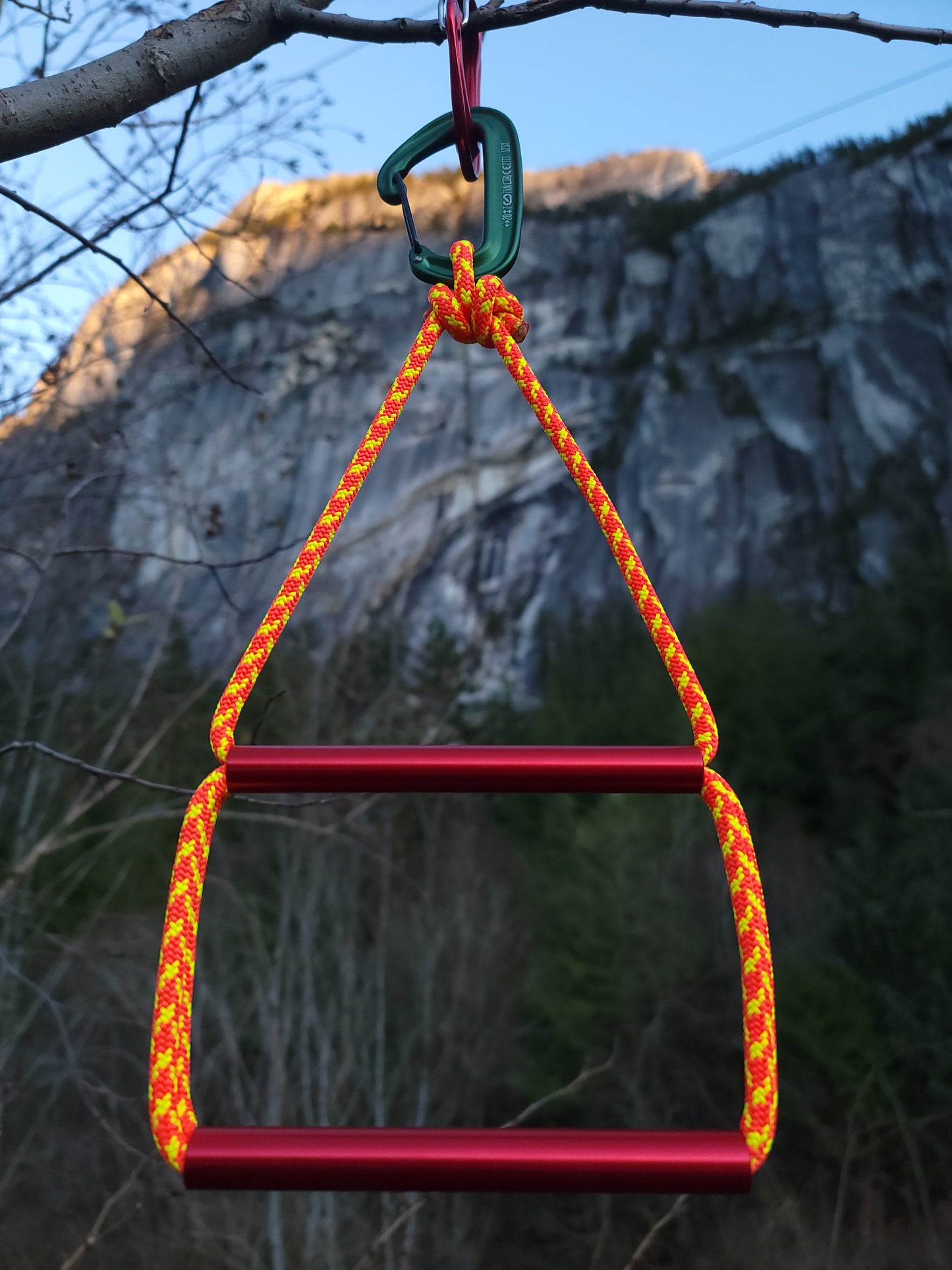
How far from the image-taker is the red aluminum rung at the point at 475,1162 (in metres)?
0.55

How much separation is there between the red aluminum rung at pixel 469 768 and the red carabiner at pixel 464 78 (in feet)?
1.96

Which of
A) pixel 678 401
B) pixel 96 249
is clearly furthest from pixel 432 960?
pixel 678 401

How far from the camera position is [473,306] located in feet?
3.10

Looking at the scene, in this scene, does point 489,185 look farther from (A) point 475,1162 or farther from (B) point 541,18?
(A) point 475,1162

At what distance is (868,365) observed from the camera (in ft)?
67.5

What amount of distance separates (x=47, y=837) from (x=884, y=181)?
23.0 metres

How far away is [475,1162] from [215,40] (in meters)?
0.89

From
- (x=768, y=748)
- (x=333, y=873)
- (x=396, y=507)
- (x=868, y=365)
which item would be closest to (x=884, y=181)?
(x=868, y=365)

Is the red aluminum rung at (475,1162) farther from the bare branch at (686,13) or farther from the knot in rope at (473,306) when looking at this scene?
the bare branch at (686,13)

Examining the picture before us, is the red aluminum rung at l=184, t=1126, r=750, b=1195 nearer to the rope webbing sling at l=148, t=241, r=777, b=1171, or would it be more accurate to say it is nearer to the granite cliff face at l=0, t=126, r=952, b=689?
the rope webbing sling at l=148, t=241, r=777, b=1171

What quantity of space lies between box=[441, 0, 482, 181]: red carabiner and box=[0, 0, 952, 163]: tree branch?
0.7 inches

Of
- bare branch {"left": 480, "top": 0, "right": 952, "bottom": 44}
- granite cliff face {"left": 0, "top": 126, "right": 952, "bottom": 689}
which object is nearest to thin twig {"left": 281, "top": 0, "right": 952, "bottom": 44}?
bare branch {"left": 480, "top": 0, "right": 952, "bottom": 44}

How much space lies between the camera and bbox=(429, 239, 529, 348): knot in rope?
940mm

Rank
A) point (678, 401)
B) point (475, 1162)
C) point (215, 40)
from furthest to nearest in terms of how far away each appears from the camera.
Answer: point (678, 401)
point (215, 40)
point (475, 1162)
